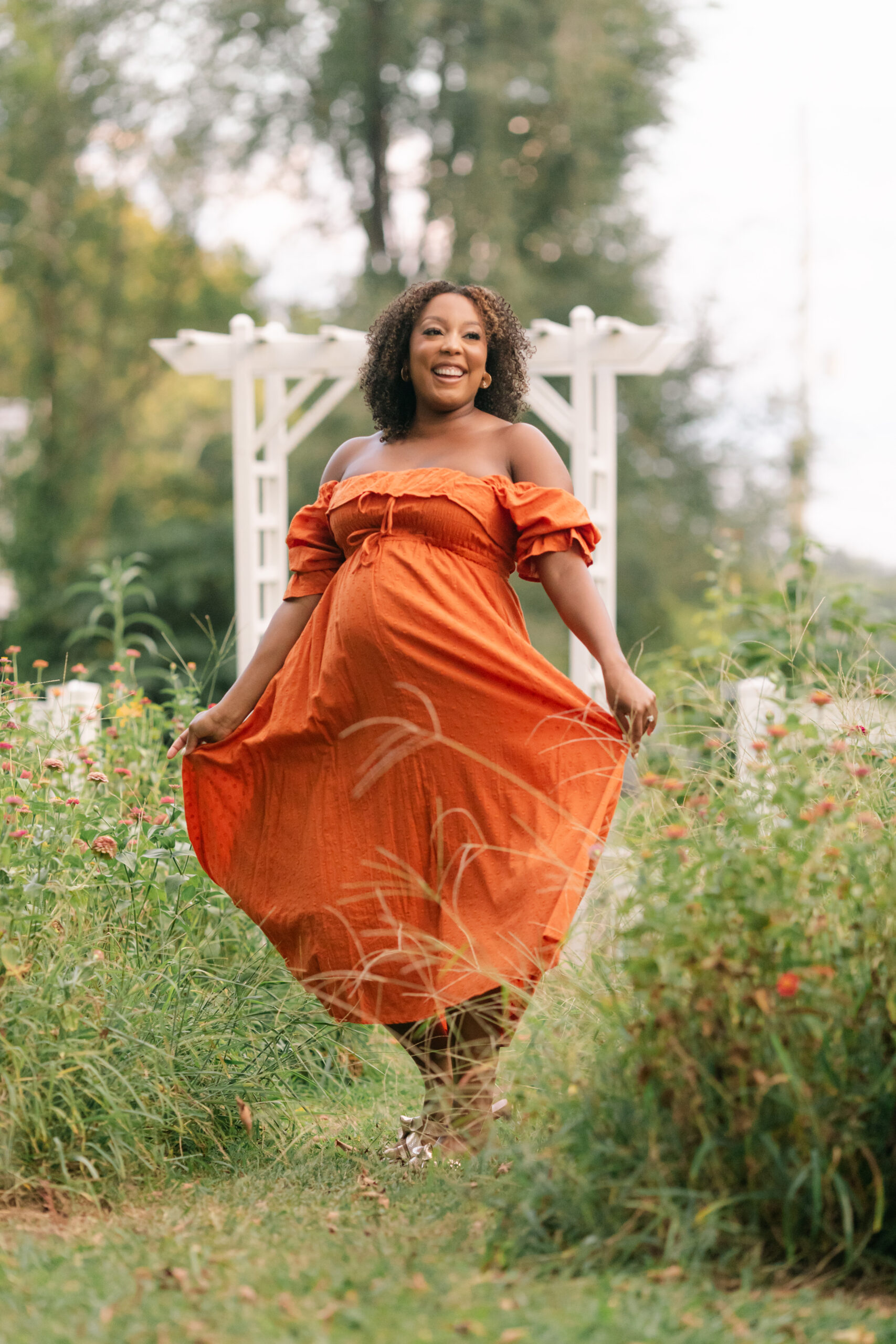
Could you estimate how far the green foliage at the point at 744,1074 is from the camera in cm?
192

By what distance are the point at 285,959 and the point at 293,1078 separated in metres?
0.43

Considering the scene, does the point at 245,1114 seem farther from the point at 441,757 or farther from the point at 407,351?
the point at 407,351

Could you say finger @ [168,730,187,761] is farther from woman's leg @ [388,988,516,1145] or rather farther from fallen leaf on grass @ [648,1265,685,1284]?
fallen leaf on grass @ [648,1265,685,1284]

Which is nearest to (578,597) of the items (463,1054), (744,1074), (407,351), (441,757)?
(441,757)

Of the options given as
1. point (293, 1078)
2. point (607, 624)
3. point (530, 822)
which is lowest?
point (293, 1078)

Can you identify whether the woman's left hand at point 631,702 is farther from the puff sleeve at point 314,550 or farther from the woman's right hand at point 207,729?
the woman's right hand at point 207,729

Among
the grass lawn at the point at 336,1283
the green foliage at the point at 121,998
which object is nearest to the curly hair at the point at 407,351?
the green foliage at the point at 121,998

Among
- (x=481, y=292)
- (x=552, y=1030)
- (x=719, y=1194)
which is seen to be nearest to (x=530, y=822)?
(x=552, y=1030)

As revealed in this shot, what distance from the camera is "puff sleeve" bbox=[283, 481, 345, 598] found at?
3025 mm

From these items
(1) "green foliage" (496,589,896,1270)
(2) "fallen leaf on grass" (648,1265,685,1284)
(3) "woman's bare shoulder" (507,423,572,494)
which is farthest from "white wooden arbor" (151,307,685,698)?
(2) "fallen leaf on grass" (648,1265,685,1284)

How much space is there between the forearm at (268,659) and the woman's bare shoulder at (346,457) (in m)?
0.31

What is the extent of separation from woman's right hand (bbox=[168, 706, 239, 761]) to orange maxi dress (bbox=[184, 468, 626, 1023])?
0.61ft

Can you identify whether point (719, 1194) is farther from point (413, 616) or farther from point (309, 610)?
point (309, 610)

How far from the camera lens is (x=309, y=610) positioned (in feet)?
10.0
